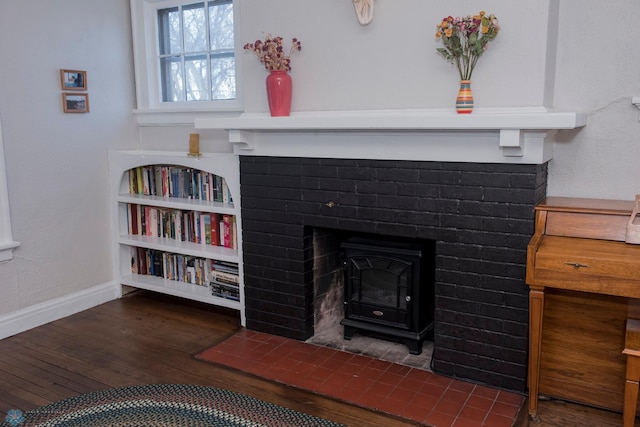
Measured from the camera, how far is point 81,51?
375 cm

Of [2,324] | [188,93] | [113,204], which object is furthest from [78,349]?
[188,93]

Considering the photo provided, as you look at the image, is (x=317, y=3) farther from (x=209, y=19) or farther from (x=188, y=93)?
(x=188, y=93)

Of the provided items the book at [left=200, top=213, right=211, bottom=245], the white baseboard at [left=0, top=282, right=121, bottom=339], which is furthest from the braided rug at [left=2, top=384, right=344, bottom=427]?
the book at [left=200, top=213, right=211, bottom=245]

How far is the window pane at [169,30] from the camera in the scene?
4.03 meters

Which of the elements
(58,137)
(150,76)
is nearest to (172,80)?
(150,76)

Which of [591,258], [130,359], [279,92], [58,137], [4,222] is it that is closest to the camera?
[591,258]

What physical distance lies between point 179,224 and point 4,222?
107 centimetres

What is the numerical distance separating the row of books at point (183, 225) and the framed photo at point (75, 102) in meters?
0.75

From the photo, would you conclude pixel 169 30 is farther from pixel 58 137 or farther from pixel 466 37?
pixel 466 37

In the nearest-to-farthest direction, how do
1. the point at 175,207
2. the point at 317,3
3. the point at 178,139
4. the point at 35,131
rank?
the point at 317,3 → the point at 35,131 → the point at 175,207 → the point at 178,139

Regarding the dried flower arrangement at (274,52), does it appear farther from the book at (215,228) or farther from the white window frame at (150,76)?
the book at (215,228)

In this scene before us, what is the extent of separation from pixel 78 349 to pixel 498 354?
2.32m

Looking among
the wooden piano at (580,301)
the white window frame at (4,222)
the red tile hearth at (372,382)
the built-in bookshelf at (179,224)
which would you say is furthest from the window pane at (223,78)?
the wooden piano at (580,301)

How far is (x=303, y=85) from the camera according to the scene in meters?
3.07
